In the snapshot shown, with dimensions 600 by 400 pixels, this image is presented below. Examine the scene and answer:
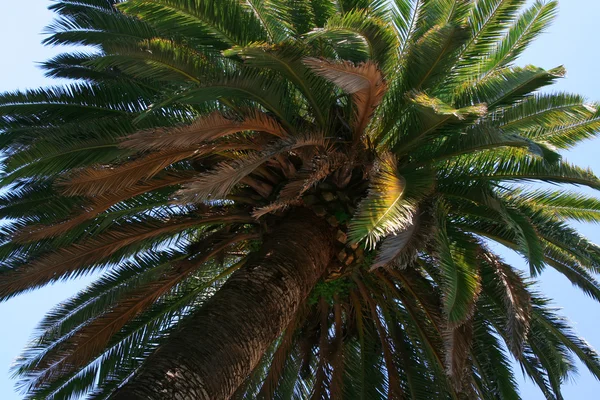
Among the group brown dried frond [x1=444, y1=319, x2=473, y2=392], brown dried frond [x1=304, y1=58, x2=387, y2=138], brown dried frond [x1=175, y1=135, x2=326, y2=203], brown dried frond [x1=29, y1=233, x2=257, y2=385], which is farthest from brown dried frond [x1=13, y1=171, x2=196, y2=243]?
brown dried frond [x1=444, y1=319, x2=473, y2=392]

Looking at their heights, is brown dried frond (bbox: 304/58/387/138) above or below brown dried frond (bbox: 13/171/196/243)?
above

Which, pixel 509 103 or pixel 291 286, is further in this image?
pixel 509 103

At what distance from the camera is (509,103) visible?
7.17m

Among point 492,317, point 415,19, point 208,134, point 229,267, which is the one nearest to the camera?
point 208,134

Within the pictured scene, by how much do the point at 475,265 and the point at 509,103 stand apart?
5.87 feet

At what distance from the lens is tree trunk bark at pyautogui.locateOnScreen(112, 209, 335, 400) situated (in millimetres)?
4685

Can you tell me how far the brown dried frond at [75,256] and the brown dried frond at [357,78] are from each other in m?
2.15

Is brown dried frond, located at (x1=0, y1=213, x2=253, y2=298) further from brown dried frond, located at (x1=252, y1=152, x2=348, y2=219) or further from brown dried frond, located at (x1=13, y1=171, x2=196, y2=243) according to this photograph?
brown dried frond, located at (x1=252, y1=152, x2=348, y2=219)

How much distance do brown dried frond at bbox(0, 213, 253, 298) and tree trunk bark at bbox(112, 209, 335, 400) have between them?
3.69 feet

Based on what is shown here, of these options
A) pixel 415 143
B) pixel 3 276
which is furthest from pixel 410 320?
pixel 3 276

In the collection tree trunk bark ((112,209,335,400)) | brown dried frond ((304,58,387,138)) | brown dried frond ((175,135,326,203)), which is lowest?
tree trunk bark ((112,209,335,400))

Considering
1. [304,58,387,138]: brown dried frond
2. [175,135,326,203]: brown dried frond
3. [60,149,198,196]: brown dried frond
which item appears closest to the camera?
[304,58,387,138]: brown dried frond

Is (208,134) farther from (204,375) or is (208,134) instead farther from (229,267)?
(229,267)

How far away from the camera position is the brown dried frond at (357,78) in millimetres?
5625
